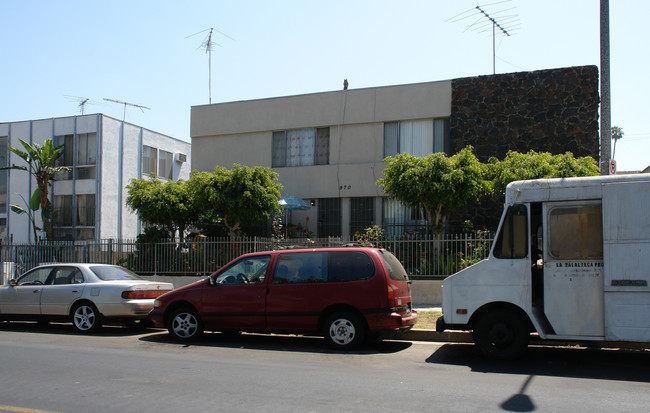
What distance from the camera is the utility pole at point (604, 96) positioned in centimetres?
1016

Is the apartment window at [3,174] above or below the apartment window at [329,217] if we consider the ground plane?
above

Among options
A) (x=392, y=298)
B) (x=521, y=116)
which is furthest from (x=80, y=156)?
(x=392, y=298)

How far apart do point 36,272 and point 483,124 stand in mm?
13239

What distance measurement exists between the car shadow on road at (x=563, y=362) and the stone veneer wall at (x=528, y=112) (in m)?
9.50

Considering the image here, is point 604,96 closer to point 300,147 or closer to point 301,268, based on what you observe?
point 301,268

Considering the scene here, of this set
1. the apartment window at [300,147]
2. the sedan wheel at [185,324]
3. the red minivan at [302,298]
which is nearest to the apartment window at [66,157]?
the apartment window at [300,147]

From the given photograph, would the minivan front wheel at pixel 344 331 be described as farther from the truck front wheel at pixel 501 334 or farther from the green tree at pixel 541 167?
the green tree at pixel 541 167

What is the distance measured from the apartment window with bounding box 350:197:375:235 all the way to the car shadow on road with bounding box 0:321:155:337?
8.81 metres

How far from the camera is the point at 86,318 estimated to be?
39.0 feet

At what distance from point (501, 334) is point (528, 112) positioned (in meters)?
11.2

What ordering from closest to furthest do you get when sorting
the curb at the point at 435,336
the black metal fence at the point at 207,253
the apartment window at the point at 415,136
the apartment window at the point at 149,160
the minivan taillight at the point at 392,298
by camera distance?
the minivan taillight at the point at 392,298 → the curb at the point at 435,336 → the black metal fence at the point at 207,253 → the apartment window at the point at 415,136 → the apartment window at the point at 149,160

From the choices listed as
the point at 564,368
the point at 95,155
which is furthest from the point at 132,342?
the point at 95,155

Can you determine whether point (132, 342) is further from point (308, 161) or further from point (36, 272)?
point (308, 161)

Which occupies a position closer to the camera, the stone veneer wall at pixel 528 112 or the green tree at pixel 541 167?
the green tree at pixel 541 167
